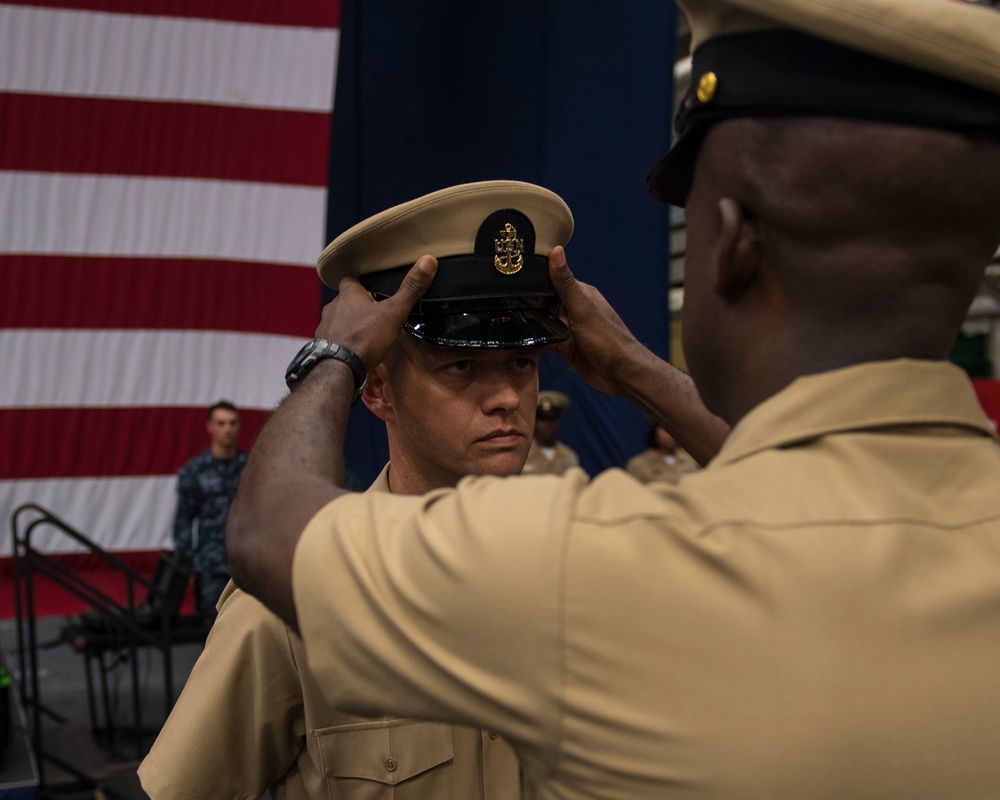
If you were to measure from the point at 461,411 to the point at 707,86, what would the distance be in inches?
36.1

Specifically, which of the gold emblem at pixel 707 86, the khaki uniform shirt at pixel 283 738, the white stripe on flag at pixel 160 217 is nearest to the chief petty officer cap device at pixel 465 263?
the khaki uniform shirt at pixel 283 738

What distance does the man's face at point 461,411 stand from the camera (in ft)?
6.12

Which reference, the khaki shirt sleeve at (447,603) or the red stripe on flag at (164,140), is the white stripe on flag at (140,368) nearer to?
the red stripe on flag at (164,140)

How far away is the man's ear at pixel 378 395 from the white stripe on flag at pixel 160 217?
4.92 meters

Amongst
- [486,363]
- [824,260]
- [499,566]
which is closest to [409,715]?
[499,566]

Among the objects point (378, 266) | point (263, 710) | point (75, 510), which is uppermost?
point (378, 266)

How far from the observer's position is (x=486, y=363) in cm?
189

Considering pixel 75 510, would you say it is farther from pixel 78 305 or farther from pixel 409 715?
pixel 409 715

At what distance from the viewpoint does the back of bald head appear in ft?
3.09

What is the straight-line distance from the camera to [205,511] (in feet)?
21.9

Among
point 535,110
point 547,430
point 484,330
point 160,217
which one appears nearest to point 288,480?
point 484,330

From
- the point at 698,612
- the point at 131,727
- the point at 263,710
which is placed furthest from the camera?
the point at 131,727

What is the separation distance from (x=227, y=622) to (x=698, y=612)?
976mm

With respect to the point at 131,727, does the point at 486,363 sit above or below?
above
